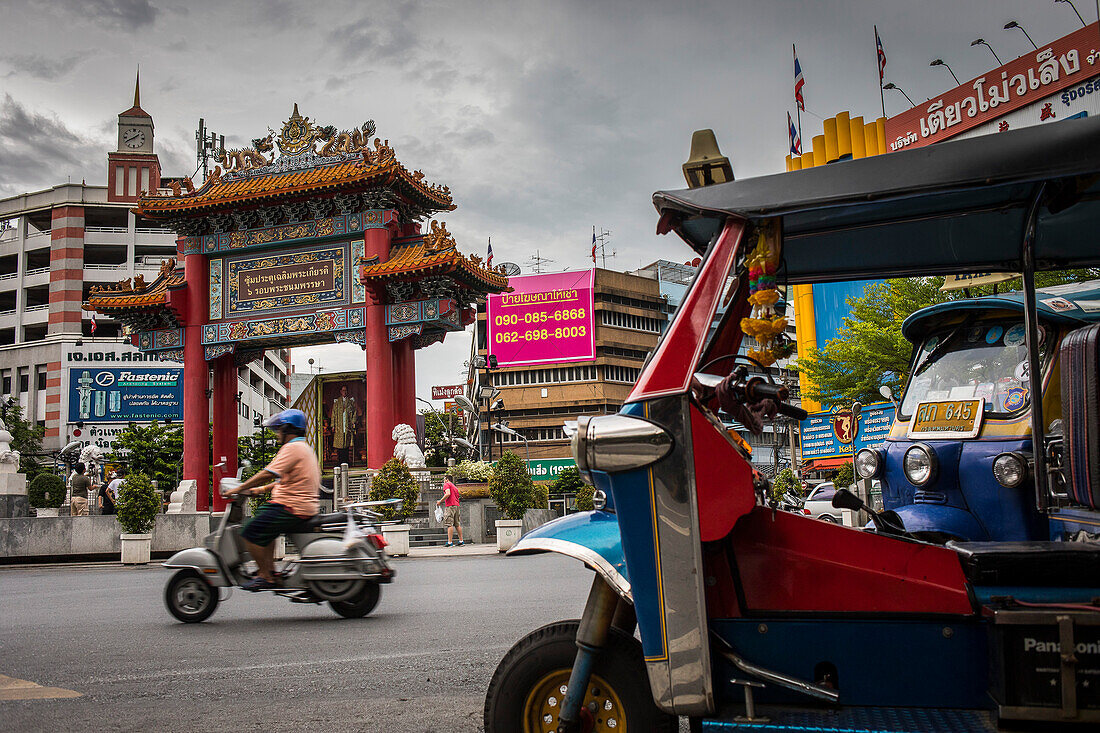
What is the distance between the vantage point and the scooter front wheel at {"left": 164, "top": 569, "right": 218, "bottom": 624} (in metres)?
8.04

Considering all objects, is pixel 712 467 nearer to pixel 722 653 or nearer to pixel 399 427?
pixel 722 653

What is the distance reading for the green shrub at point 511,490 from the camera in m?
21.8

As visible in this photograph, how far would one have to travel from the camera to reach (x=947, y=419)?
5.66 metres

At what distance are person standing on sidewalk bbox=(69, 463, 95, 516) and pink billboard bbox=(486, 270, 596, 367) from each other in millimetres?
48056

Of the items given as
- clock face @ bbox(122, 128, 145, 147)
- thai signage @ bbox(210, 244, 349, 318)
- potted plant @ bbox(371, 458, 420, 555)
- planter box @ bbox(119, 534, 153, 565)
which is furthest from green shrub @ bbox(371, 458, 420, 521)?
clock face @ bbox(122, 128, 145, 147)

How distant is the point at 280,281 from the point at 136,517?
39.6 ft

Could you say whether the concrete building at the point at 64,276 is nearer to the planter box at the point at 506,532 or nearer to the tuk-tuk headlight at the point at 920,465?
the planter box at the point at 506,532

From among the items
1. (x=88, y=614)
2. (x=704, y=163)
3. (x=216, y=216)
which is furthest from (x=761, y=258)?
(x=216, y=216)

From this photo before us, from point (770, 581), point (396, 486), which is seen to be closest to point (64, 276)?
point (396, 486)

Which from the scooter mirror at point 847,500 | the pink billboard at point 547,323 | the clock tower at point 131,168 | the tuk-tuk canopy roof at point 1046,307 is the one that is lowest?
the scooter mirror at point 847,500

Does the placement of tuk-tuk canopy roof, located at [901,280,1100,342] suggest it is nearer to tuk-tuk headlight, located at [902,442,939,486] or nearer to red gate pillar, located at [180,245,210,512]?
tuk-tuk headlight, located at [902,442,939,486]

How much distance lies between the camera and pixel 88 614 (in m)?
9.01

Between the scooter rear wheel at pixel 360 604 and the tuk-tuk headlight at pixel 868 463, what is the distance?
4.51m

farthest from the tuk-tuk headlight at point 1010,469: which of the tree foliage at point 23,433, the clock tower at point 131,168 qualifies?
the clock tower at point 131,168
